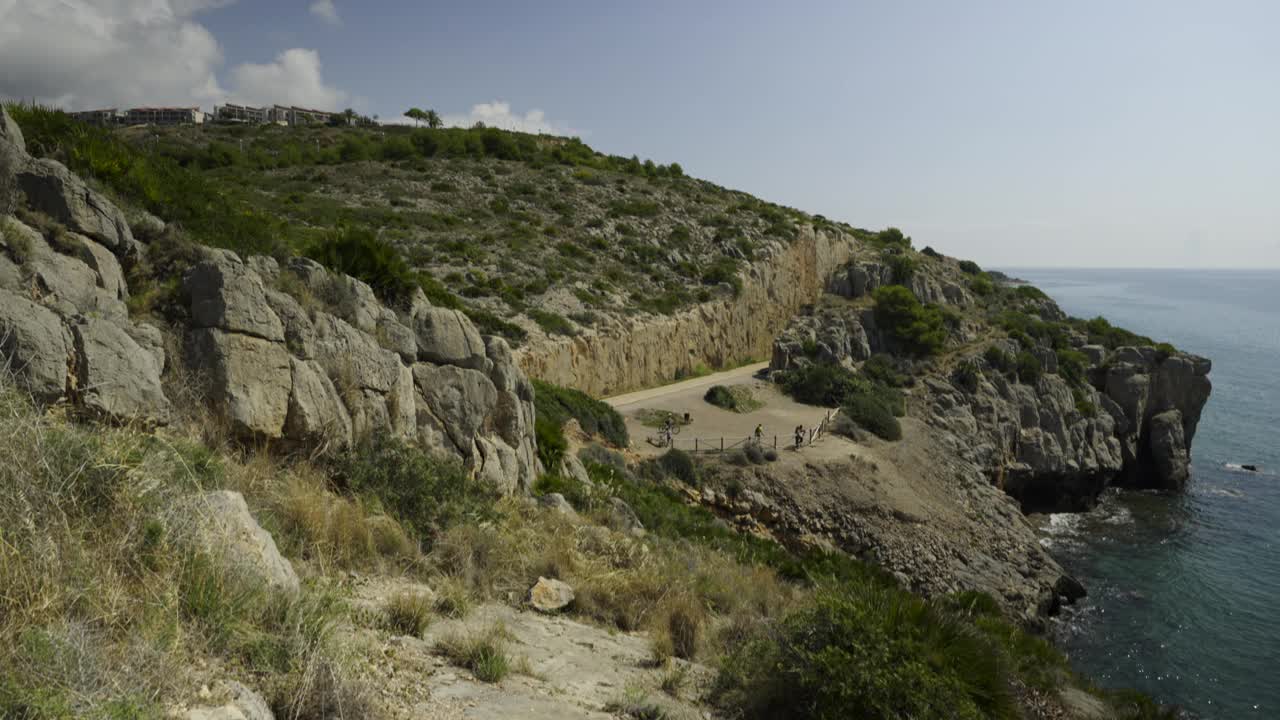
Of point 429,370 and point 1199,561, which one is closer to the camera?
point 429,370

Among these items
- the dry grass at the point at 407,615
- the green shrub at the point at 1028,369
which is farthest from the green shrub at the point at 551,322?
the green shrub at the point at 1028,369

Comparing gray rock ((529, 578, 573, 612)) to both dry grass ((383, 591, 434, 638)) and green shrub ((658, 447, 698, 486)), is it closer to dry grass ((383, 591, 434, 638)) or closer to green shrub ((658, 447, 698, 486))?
dry grass ((383, 591, 434, 638))

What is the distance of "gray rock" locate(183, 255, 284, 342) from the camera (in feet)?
26.0

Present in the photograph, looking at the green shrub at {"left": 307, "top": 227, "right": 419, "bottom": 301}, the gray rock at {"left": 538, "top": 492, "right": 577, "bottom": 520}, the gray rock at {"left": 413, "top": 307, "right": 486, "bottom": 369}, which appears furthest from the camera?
the green shrub at {"left": 307, "top": 227, "right": 419, "bottom": 301}

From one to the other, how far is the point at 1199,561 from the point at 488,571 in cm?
3142

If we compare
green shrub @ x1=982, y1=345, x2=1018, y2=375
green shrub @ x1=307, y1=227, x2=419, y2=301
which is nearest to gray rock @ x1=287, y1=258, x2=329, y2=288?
green shrub @ x1=307, y1=227, x2=419, y2=301

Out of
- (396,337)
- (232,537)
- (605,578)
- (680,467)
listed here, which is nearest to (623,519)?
(605,578)

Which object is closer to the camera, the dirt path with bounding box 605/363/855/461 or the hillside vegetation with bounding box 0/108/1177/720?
the hillside vegetation with bounding box 0/108/1177/720

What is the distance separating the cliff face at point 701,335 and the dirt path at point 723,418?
128 cm

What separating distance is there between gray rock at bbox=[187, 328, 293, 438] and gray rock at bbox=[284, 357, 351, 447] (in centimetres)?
10

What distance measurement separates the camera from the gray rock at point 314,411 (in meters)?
8.09

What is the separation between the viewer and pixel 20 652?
3.08 m

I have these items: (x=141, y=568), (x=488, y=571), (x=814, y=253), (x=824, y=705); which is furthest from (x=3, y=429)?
(x=814, y=253)

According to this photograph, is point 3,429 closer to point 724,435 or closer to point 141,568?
point 141,568
